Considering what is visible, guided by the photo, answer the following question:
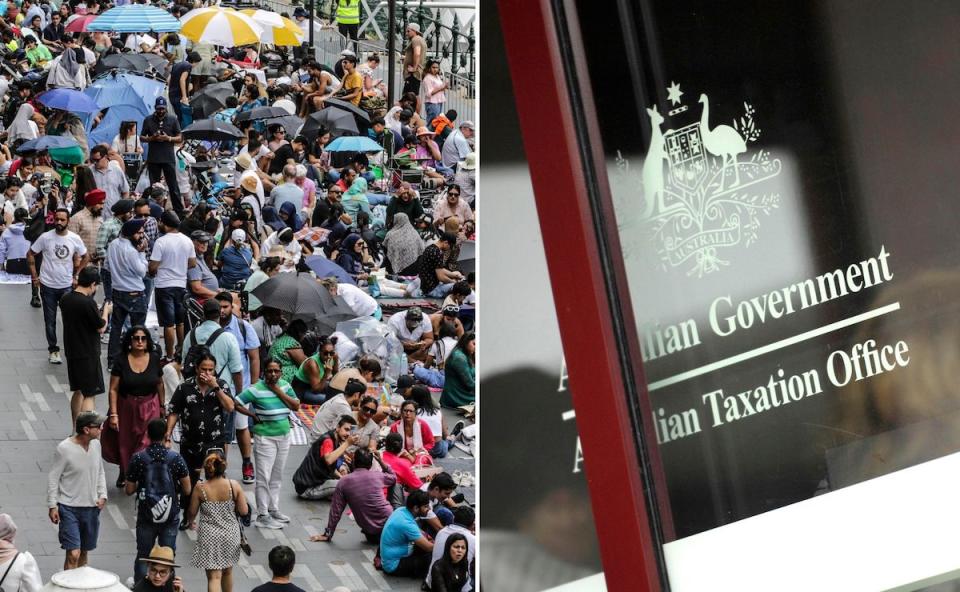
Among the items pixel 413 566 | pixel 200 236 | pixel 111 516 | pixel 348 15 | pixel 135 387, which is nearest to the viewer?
pixel 135 387

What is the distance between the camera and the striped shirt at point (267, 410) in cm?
1119

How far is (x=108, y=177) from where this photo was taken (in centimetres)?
1714

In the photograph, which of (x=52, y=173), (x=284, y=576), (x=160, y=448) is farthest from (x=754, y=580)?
(x=52, y=173)

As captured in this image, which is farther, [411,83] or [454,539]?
[411,83]

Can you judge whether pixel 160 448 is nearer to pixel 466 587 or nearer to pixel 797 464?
pixel 466 587

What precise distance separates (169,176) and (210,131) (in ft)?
6.57

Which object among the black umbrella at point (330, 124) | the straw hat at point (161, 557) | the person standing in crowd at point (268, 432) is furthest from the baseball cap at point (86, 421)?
the black umbrella at point (330, 124)

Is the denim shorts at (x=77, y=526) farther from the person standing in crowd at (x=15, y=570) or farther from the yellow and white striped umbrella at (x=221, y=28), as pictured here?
the yellow and white striped umbrella at (x=221, y=28)

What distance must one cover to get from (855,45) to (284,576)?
300 inches

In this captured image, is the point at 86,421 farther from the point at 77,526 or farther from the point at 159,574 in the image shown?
the point at 159,574

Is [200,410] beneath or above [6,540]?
above

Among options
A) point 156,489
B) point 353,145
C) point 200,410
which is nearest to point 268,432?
point 200,410

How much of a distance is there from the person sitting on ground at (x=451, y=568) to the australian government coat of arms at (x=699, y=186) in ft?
30.1

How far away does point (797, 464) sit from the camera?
134 cm
